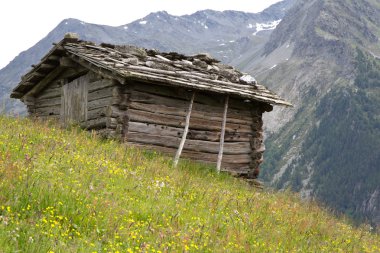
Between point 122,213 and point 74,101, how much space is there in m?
12.4

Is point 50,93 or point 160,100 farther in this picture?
point 50,93

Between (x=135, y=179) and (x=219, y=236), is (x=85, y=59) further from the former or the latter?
(x=219, y=236)

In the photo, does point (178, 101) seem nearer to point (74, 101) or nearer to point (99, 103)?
point (99, 103)

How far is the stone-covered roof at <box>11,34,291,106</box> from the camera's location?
48.4ft

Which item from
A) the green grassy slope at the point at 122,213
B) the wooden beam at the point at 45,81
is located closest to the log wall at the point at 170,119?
the wooden beam at the point at 45,81

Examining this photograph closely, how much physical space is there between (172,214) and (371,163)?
197 metres

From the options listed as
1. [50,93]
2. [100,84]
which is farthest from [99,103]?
[50,93]

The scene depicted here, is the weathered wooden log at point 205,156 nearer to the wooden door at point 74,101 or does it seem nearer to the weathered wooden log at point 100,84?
the weathered wooden log at point 100,84

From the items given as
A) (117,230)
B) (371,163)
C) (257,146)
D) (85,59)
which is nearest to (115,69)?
(85,59)

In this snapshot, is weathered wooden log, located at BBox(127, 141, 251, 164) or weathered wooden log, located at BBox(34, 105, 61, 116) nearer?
weathered wooden log, located at BBox(127, 141, 251, 164)

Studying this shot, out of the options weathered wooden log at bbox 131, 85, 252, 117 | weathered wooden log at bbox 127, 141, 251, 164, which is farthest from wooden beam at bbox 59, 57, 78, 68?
weathered wooden log at bbox 127, 141, 251, 164

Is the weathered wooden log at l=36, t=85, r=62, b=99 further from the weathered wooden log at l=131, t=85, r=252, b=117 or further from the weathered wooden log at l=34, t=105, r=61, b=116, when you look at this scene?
the weathered wooden log at l=131, t=85, r=252, b=117

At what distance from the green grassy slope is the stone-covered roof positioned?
447 centimetres

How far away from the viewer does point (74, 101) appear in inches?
713
